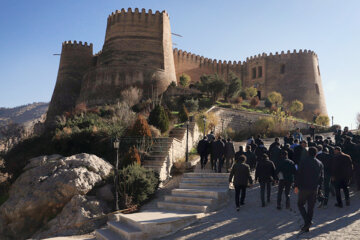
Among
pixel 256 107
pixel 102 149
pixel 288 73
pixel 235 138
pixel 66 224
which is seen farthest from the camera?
pixel 288 73

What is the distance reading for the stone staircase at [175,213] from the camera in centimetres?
662

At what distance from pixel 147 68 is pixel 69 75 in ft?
30.7

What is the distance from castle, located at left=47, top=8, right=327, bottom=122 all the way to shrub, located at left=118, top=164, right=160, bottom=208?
16953 millimetres

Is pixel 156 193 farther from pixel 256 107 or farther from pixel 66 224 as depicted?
pixel 256 107

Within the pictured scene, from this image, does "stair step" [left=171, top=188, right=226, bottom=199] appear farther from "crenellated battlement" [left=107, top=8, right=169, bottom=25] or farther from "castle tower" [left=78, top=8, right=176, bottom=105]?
"crenellated battlement" [left=107, top=8, right=169, bottom=25]

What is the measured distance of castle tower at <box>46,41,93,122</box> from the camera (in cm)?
3123

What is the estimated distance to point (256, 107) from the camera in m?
30.8

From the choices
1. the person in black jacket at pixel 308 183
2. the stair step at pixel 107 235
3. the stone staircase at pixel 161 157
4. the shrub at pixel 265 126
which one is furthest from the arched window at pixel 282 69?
the stair step at pixel 107 235

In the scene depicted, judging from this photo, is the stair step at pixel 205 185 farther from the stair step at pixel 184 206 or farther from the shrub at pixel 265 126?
the shrub at pixel 265 126

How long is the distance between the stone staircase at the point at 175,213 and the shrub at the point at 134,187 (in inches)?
39.8

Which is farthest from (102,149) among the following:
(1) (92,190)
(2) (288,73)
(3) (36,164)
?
(2) (288,73)

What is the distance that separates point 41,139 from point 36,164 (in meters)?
4.36

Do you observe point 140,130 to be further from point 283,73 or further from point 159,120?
point 283,73

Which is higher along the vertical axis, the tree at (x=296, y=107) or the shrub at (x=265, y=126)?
the tree at (x=296, y=107)
